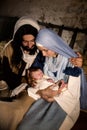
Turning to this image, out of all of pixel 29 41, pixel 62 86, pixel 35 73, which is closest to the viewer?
pixel 62 86

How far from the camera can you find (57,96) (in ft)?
10.3

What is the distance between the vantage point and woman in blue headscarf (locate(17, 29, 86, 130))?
120 inches

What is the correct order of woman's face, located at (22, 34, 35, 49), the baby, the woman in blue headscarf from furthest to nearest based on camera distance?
woman's face, located at (22, 34, 35, 49)
the baby
the woman in blue headscarf

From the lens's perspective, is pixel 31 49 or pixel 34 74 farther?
pixel 31 49

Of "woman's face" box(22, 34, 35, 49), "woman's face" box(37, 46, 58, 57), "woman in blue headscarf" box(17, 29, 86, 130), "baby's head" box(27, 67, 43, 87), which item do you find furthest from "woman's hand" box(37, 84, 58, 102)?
"woman's face" box(22, 34, 35, 49)

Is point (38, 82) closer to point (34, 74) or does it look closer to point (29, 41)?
point (34, 74)

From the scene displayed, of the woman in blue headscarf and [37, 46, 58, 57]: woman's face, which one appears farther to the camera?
[37, 46, 58, 57]: woman's face

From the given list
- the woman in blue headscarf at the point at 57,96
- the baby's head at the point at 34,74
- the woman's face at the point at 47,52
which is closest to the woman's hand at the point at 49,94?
the woman in blue headscarf at the point at 57,96

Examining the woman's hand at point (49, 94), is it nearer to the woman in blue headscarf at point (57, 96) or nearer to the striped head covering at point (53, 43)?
the woman in blue headscarf at point (57, 96)

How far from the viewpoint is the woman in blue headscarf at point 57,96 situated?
305cm

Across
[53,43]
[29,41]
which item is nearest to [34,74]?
[53,43]

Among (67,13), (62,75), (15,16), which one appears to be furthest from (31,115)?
(15,16)

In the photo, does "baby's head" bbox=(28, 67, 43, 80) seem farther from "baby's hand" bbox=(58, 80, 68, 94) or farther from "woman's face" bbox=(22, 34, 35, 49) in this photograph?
"woman's face" bbox=(22, 34, 35, 49)

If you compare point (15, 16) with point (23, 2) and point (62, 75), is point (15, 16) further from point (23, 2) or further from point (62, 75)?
point (62, 75)
